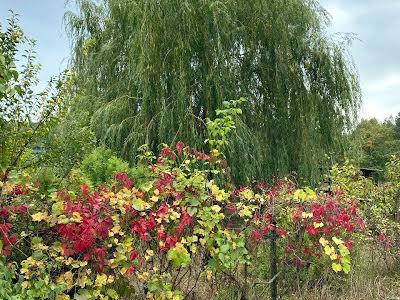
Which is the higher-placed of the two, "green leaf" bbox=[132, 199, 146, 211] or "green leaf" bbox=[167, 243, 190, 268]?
"green leaf" bbox=[132, 199, 146, 211]

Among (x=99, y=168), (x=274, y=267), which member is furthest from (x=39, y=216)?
(x=99, y=168)

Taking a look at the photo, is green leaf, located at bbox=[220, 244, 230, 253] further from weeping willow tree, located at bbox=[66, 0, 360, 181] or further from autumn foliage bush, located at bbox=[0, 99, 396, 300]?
weeping willow tree, located at bbox=[66, 0, 360, 181]

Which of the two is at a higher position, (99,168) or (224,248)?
(99,168)

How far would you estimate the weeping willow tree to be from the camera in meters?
7.27

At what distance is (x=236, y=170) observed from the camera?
23.2 feet

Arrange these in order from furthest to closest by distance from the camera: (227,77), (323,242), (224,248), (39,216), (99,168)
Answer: (227,77), (99,168), (323,242), (224,248), (39,216)

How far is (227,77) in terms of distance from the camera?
7559 mm

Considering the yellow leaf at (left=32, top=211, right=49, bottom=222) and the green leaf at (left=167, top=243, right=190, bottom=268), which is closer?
the yellow leaf at (left=32, top=211, right=49, bottom=222)

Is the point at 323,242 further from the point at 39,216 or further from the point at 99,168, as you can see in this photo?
the point at 99,168

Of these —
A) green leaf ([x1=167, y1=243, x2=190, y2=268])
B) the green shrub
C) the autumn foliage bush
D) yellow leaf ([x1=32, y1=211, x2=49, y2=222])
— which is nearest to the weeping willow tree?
the green shrub

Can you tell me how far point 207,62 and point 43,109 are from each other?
3595mm

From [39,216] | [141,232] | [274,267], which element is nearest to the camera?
[39,216]

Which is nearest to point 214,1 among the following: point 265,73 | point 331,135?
point 265,73

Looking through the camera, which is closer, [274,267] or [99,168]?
[274,267]
